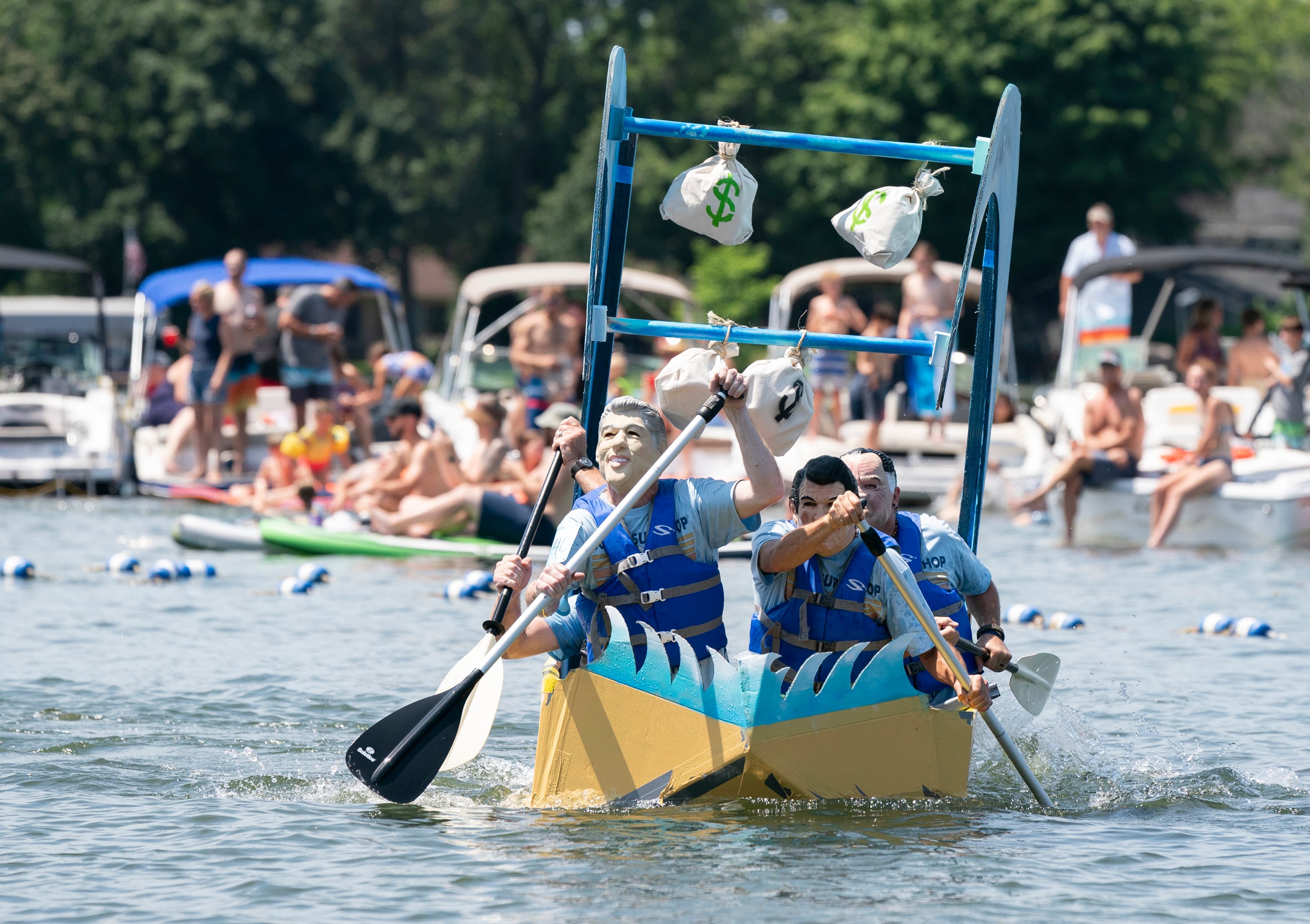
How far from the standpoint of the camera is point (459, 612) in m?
10.4

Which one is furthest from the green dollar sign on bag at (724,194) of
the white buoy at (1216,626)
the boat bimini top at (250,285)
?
the boat bimini top at (250,285)

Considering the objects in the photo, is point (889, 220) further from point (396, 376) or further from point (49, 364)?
point (49, 364)

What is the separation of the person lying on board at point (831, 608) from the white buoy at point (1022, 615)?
473cm

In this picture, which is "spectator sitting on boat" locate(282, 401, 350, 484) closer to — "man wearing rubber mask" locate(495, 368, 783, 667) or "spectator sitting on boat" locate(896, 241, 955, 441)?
"spectator sitting on boat" locate(896, 241, 955, 441)

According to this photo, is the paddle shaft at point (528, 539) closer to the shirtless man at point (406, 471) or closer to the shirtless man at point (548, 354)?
the shirtless man at point (406, 471)

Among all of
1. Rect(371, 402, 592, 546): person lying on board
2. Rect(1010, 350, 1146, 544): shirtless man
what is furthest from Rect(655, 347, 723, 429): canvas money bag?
Rect(1010, 350, 1146, 544): shirtless man

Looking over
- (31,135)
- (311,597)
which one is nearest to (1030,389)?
(31,135)

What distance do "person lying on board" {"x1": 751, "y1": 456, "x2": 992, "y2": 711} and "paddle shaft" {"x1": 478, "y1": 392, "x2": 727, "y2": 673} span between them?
345 millimetres

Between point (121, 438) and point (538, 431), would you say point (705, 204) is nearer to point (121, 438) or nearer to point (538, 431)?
point (538, 431)

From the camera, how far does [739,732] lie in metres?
5.42

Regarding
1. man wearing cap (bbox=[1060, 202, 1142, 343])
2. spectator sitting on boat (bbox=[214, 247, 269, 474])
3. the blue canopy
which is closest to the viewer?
man wearing cap (bbox=[1060, 202, 1142, 343])

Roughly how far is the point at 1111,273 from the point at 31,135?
1285 inches

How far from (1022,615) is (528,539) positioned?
195 inches

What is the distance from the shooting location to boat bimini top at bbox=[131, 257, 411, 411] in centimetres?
1816
